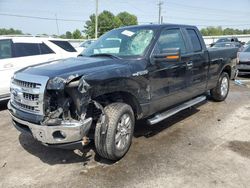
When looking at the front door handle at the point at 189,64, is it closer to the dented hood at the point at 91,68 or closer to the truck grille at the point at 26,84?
the dented hood at the point at 91,68

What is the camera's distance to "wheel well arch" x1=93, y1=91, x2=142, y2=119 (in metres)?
4.15

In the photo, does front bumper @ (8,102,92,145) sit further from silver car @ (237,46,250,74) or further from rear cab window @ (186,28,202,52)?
silver car @ (237,46,250,74)

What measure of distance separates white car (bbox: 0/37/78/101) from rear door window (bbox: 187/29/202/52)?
3.51 m

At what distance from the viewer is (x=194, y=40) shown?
6117 mm

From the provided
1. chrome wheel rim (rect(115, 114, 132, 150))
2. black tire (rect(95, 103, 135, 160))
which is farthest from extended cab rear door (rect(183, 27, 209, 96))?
black tire (rect(95, 103, 135, 160))

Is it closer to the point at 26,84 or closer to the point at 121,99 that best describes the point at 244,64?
the point at 121,99

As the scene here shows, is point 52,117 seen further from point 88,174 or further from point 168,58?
point 168,58

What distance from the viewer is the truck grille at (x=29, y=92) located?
11.8 ft

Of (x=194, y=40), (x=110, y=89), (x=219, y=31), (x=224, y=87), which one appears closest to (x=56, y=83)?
(x=110, y=89)

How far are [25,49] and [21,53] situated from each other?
16 centimetres

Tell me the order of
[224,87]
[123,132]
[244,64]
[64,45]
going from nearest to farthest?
[123,132] < [224,87] < [64,45] < [244,64]

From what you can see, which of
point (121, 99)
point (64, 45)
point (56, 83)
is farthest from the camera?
point (64, 45)

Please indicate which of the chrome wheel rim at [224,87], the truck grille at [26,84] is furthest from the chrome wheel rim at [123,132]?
Answer: the chrome wheel rim at [224,87]

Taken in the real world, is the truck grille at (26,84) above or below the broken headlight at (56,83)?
below
